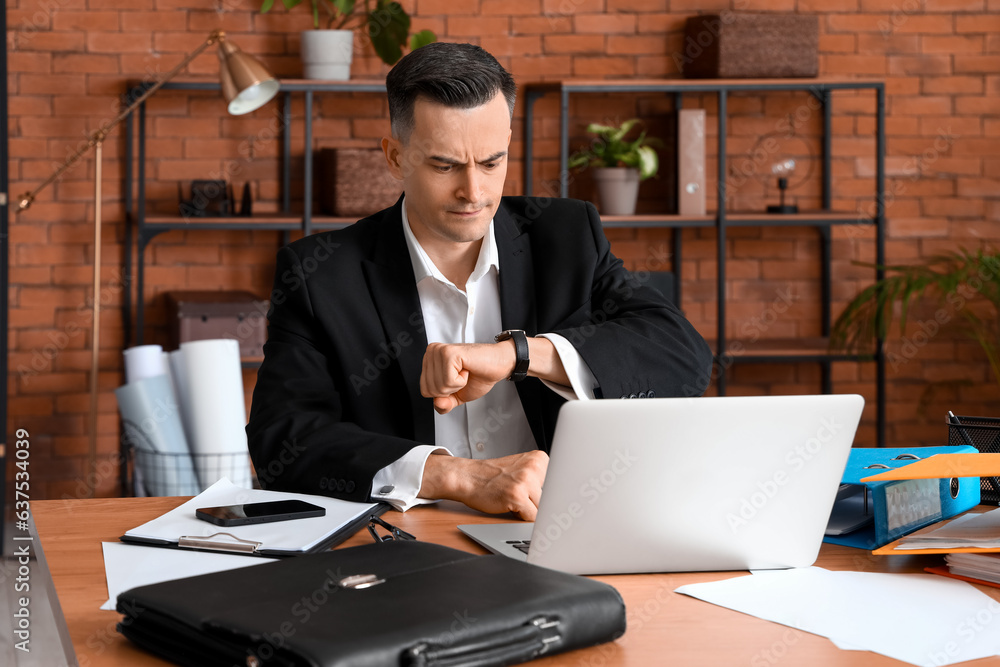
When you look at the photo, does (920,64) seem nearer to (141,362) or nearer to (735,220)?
(735,220)

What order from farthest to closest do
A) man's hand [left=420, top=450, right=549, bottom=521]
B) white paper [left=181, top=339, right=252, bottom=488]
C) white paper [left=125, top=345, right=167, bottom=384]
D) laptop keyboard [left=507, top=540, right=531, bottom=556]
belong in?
white paper [left=125, top=345, right=167, bottom=384], white paper [left=181, top=339, right=252, bottom=488], man's hand [left=420, top=450, right=549, bottom=521], laptop keyboard [left=507, top=540, right=531, bottom=556]

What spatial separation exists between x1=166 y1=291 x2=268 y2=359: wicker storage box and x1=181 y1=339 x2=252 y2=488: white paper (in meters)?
0.17

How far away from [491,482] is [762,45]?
2912mm

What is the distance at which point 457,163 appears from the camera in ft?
5.12

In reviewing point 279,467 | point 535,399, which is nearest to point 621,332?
point 535,399

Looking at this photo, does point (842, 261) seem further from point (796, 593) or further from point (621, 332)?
point (796, 593)

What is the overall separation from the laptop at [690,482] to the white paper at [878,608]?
4 cm

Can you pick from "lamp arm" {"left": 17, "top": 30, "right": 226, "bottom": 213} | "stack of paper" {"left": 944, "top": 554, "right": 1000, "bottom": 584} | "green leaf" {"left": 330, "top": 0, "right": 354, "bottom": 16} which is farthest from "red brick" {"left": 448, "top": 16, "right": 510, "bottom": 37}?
"stack of paper" {"left": 944, "top": 554, "right": 1000, "bottom": 584}

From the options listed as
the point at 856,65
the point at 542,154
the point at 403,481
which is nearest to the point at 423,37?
the point at 542,154

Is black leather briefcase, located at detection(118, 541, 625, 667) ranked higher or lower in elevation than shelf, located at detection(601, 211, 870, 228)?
lower

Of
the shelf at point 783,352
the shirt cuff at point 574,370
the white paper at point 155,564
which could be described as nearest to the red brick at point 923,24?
the shelf at point 783,352

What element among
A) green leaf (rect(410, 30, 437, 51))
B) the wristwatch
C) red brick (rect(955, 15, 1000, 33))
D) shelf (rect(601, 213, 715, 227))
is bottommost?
the wristwatch

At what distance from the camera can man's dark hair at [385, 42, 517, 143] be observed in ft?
5.12

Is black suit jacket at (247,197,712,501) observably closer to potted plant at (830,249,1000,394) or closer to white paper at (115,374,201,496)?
white paper at (115,374,201,496)
